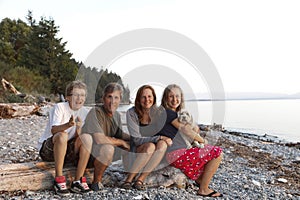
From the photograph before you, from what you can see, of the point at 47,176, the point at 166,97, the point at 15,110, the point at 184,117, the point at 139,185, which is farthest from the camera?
the point at 15,110

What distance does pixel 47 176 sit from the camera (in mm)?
3924

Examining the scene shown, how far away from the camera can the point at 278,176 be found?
640 centimetres

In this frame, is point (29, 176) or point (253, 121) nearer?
point (29, 176)

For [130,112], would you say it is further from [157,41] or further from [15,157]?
[15,157]

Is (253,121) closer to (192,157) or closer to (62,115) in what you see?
(192,157)

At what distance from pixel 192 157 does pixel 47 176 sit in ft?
6.27

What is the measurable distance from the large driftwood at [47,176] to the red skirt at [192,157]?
0.63 ft

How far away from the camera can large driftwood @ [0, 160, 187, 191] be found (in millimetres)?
3766

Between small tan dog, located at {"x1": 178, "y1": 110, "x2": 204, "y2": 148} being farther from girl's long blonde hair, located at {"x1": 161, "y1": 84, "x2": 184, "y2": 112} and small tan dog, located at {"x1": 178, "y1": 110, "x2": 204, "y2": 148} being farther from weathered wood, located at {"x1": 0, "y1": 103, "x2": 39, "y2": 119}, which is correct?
weathered wood, located at {"x1": 0, "y1": 103, "x2": 39, "y2": 119}

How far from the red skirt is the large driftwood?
0.63 feet

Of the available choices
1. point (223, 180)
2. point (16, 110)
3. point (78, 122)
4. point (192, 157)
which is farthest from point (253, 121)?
point (78, 122)

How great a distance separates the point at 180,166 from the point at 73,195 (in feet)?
4.81

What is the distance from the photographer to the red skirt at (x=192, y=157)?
4.19 metres

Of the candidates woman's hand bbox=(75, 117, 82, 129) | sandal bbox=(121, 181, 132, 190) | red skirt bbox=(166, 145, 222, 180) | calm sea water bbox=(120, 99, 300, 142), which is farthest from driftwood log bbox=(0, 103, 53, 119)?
red skirt bbox=(166, 145, 222, 180)
